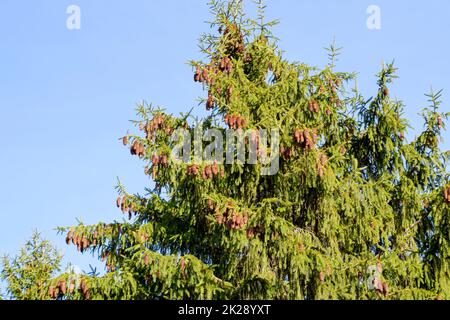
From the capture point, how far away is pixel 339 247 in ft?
48.2

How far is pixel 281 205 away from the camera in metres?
13.7

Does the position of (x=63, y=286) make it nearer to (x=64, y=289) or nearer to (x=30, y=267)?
(x=64, y=289)

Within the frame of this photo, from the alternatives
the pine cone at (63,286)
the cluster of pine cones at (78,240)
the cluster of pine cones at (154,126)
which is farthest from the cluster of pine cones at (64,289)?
the cluster of pine cones at (154,126)

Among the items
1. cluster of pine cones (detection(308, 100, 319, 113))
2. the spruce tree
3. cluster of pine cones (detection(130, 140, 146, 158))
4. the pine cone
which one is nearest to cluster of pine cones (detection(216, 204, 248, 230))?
the spruce tree

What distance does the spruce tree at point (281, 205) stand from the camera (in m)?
12.6

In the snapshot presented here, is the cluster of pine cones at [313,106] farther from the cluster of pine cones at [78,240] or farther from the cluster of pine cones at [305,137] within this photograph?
the cluster of pine cones at [78,240]

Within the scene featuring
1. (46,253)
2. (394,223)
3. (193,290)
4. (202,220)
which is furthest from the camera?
(46,253)

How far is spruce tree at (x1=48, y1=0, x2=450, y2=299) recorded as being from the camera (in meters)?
12.6

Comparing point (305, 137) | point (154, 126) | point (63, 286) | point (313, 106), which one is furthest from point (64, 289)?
point (313, 106)

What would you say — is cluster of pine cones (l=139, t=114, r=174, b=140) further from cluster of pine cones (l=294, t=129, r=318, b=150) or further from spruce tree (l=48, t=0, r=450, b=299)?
cluster of pine cones (l=294, t=129, r=318, b=150)

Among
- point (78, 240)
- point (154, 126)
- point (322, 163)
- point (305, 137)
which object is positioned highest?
point (154, 126)

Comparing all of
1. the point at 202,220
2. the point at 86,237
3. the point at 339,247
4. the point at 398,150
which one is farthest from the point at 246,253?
the point at 398,150
